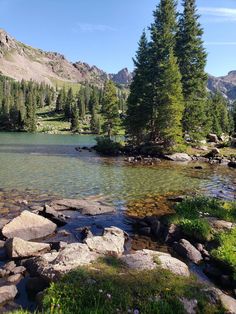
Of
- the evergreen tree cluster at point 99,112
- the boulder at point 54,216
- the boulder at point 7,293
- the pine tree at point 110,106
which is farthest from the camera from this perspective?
the evergreen tree cluster at point 99,112

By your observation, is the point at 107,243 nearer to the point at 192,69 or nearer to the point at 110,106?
the point at 192,69

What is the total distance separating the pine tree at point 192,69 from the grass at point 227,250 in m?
43.8

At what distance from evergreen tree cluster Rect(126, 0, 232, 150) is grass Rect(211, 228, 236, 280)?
39164 millimetres

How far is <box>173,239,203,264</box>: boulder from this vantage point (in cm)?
1288

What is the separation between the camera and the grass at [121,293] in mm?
8336

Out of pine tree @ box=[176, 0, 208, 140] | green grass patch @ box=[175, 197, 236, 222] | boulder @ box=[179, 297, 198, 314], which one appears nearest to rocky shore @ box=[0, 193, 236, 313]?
boulder @ box=[179, 297, 198, 314]

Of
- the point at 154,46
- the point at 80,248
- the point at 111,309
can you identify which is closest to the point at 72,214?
the point at 80,248

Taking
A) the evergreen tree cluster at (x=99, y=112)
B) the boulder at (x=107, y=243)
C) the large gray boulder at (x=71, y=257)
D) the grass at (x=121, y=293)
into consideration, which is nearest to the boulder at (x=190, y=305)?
the grass at (x=121, y=293)

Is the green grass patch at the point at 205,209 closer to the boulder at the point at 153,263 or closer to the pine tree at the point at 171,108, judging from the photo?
the boulder at the point at 153,263

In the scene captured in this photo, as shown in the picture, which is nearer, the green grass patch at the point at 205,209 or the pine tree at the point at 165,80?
the green grass patch at the point at 205,209

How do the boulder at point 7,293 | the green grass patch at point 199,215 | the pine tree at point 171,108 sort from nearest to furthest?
the boulder at point 7,293 → the green grass patch at point 199,215 → the pine tree at point 171,108

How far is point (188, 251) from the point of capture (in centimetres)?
1314

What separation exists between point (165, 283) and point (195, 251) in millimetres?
4086

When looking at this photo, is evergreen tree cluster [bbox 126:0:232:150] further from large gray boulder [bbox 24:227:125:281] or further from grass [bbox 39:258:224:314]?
grass [bbox 39:258:224:314]
